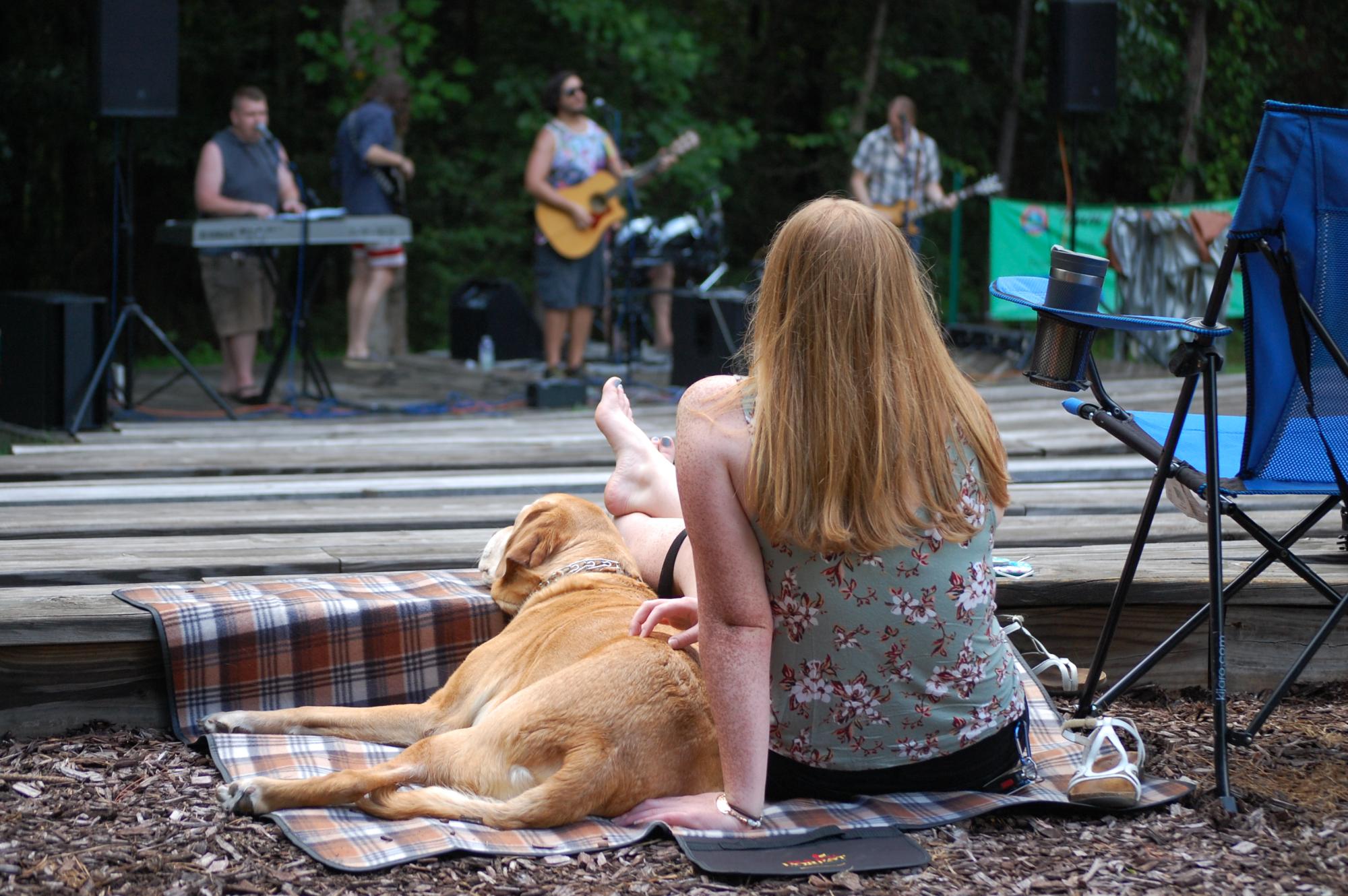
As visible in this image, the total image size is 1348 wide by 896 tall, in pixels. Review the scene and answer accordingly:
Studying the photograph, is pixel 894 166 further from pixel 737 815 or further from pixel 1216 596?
pixel 737 815

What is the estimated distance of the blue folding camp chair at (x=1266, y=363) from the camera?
2279 mm

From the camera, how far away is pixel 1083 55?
888 cm

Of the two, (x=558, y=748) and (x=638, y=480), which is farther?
(x=638, y=480)

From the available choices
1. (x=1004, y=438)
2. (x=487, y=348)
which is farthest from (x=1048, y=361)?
(x=487, y=348)

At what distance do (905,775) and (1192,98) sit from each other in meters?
13.0

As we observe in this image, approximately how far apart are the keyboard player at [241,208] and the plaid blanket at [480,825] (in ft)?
16.7

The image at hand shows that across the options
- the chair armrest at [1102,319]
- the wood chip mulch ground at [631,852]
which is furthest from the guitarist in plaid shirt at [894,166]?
the wood chip mulch ground at [631,852]

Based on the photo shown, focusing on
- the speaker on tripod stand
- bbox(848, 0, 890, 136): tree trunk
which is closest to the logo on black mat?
the speaker on tripod stand

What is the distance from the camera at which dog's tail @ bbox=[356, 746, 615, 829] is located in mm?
2141

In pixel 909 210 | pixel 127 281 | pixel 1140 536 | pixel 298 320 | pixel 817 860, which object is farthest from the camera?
pixel 909 210

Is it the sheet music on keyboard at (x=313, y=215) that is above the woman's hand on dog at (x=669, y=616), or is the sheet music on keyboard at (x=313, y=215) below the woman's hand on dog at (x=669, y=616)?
above

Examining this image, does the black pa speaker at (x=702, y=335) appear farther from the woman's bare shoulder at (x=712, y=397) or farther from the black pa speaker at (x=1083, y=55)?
the woman's bare shoulder at (x=712, y=397)

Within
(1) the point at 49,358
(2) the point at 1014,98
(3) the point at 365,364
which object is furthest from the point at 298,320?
(2) the point at 1014,98

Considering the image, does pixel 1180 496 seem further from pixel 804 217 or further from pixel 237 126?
pixel 237 126
